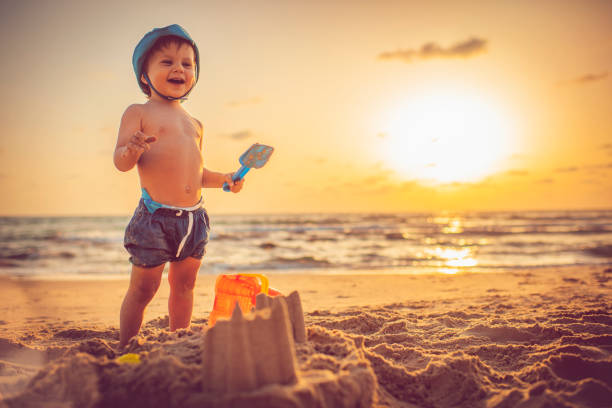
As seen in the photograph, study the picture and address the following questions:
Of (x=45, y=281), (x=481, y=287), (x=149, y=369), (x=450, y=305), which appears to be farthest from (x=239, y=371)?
(x=45, y=281)

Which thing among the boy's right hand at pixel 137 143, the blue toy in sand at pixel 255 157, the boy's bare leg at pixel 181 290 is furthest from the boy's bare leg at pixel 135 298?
the blue toy in sand at pixel 255 157

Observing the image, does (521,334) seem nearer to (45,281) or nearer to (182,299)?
(182,299)

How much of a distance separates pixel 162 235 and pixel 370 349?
4.83 ft

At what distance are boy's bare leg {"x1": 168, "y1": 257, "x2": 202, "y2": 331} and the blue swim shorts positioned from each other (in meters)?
0.07

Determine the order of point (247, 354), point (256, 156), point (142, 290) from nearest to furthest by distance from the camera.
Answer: point (247, 354) → point (142, 290) → point (256, 156)

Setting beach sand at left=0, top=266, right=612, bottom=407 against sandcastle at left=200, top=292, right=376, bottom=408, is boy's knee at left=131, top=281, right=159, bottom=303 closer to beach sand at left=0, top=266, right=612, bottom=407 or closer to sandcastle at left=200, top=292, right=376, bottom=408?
beach sand at left=0, top=266, right=612, bottom=407

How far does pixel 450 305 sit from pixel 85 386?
384 centimetres

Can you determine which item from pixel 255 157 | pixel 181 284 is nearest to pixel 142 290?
pixel 181 284

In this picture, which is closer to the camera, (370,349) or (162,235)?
(162,235)

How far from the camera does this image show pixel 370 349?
2.60 meters

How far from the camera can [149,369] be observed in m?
1.52

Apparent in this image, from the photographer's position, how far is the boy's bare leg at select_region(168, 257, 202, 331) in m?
2.66

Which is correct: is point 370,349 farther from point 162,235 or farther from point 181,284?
point 162,235

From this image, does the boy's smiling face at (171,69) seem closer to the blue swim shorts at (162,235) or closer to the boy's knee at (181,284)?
the blue swim shorts at (162,235)
